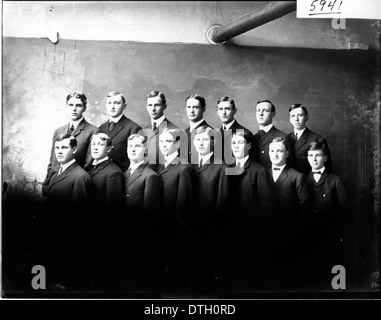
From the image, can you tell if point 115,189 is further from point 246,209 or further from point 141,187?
point 246,209

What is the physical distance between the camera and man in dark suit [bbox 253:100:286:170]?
12.0ft

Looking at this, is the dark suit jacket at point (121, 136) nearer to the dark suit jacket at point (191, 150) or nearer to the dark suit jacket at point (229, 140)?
the dark suit jacket at point (191, 150)

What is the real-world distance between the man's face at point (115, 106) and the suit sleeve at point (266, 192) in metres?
0.68

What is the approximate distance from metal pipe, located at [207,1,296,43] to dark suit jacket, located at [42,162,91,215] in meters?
0.85

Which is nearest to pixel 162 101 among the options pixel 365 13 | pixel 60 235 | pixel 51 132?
pixel 51 132

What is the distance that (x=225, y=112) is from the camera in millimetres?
3639

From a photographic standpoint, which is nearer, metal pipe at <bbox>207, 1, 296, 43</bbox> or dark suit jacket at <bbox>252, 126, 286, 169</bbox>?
metal pipe at <bbox>207, 1, 296, 43</bbox>

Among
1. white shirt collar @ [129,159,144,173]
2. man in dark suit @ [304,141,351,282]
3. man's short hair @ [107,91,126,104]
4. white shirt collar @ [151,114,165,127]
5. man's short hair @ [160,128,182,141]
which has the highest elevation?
man's short hair @ [107,91,126,104]

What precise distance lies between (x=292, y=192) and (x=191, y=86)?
66cm

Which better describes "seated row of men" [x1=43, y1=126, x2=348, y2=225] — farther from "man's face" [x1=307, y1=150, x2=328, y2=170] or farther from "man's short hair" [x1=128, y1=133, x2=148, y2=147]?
"man's face" [x1=307, y1=150, x2=328, y2=170]

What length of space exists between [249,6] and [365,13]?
0.51 meters

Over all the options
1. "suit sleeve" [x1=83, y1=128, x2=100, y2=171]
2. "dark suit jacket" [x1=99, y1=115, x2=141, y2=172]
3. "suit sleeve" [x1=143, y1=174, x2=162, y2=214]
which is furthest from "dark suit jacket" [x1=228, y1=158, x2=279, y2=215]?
"suit sleeve" [x1=83, y1=128, x2=100, y2=171]

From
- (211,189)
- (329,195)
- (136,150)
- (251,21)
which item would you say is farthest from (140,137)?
(329,195)

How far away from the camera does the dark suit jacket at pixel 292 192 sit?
3646mm
